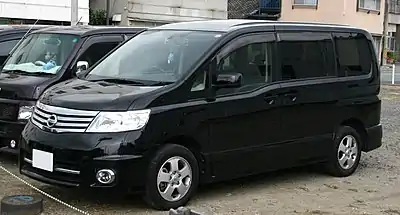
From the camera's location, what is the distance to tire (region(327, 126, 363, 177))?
827cm

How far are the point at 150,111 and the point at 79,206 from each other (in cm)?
123

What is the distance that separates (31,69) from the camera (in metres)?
8.78

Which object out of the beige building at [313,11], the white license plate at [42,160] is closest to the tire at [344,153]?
the white license plate at [42,160]

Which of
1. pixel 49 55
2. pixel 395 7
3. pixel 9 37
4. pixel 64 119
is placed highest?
pixel 395 7

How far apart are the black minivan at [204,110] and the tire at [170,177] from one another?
0.04 ft

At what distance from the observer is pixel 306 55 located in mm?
7934

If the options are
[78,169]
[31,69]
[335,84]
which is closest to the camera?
[78,169]

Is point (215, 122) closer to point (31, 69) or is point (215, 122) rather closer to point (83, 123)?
point (83, 123)

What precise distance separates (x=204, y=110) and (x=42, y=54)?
3.24 meters

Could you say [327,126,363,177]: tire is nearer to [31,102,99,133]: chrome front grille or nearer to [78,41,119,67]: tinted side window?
[78,41,119,67]: tinted side window

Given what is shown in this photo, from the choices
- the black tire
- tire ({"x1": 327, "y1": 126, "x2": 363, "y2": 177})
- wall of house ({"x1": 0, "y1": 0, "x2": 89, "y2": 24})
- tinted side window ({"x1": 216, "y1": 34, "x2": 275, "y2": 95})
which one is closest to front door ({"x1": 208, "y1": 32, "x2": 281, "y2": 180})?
tinted side window ({"x1": 216, "y1": 34, "x2": 275, "y2": 95})

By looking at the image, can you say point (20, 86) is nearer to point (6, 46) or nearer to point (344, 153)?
point (6, 46)

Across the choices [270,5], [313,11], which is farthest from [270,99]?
[270,5]

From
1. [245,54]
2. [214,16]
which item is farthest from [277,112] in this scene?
[214,16]
